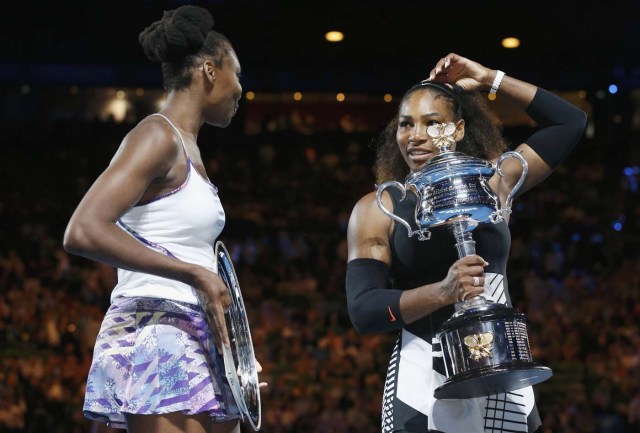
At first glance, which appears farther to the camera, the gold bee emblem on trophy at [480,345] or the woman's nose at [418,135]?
the woman's nose at [418,135]

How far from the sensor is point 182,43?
2344 mm

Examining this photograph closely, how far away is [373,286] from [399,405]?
0.94 ft

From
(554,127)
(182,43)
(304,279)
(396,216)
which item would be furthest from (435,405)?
(304,279)

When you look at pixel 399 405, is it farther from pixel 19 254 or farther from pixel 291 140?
pixel 291 140

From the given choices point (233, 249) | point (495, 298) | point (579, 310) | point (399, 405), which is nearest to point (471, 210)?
point (495, 298)

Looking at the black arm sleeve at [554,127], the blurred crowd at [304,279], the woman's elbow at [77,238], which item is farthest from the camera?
the blurred crowd at [304,279]

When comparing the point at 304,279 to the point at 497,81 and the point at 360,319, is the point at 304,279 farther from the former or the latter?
the point at 360,319

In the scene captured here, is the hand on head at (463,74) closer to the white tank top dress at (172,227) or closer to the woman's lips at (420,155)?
the woman's lips at (420,155)

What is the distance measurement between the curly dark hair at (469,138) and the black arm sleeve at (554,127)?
100mm

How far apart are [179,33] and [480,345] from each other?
3.19ft

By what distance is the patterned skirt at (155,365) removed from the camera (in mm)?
2172

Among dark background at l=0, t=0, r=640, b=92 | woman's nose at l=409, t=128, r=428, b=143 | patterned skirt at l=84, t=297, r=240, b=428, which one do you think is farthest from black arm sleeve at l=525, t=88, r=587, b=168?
dark background at l=0, t=0, r=640, b=92

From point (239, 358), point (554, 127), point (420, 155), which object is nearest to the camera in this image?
point (239, 358)

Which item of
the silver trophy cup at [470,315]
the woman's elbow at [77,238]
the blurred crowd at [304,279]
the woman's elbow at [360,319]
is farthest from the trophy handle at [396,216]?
the blurred crowd at [304,279]
